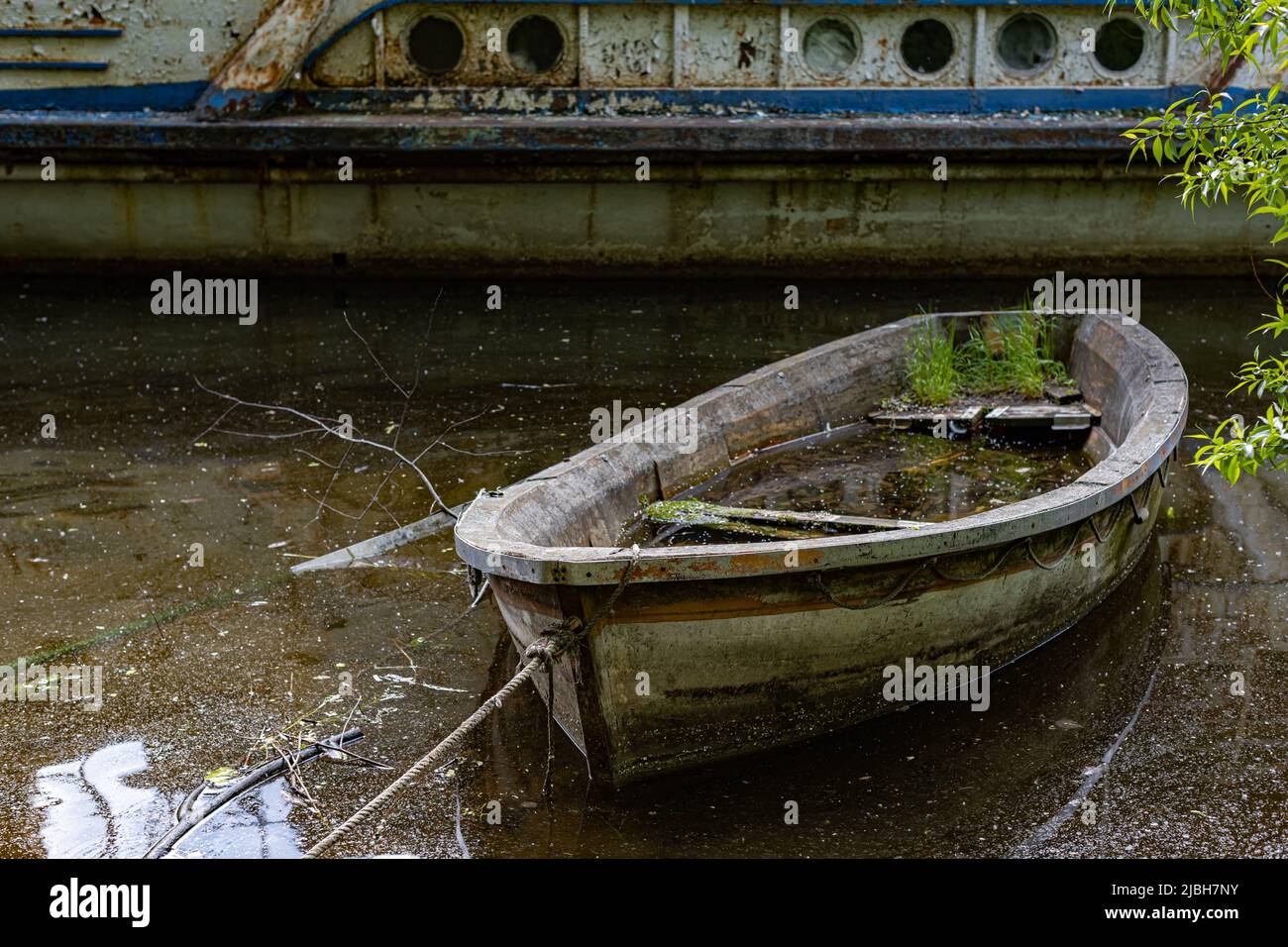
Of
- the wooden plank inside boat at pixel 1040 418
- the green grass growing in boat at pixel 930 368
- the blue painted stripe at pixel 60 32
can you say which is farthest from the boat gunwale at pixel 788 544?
the blue painted stripe at pixel 60 32

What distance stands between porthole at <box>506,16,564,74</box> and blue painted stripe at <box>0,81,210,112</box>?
2.55m

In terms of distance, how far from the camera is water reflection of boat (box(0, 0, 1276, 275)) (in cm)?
1123

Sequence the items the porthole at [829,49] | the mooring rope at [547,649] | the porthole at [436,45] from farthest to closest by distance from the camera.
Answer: the porthole at [829,49] → the porthole at [436,45] → the mooring rope at [547,649]

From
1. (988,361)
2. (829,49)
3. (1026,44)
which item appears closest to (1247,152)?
(988,361)

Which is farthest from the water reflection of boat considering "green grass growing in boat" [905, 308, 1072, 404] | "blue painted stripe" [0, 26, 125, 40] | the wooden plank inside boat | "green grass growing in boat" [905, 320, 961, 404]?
the wooden plank inside boat

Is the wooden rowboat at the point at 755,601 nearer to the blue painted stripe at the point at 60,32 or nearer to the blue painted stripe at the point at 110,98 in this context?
the blue painted stripe at the point at 110,98

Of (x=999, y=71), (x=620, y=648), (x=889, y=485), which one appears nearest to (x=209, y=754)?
(x=620, y=648)

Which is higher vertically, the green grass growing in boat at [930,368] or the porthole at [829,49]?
the porthole at [829,49]

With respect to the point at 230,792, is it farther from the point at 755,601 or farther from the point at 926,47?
the point at 926,47

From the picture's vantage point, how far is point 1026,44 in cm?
1205

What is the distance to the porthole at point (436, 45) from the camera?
11.6 metres

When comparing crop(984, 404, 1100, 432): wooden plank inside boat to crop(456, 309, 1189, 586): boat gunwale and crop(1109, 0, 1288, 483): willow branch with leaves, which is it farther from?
crop(1109, 0, 1288, 483): willow branch with leaves

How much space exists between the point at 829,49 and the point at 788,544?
841 cm

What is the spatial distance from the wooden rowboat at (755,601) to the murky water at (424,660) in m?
0.18
